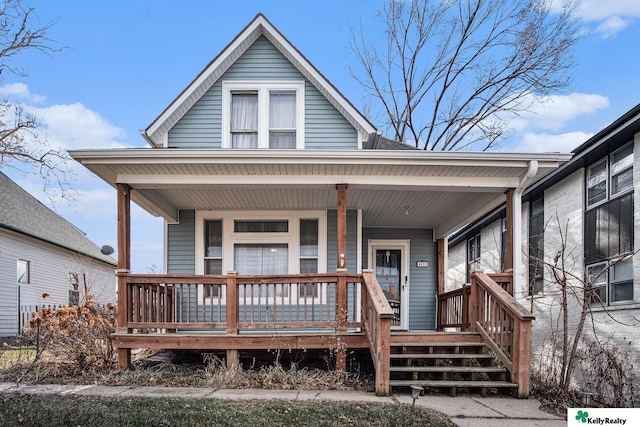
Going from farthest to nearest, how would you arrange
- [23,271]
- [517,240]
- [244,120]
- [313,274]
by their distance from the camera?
1. [23,271]
2. [244,120]
3. [517,240]
4. [313,274]

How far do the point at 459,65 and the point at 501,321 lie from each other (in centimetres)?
1544

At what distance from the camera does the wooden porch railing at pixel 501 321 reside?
5.38 m

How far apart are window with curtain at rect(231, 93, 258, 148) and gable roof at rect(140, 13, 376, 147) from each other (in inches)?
24.1

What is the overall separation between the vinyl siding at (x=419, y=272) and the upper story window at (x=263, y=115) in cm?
295

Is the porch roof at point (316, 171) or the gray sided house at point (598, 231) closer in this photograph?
the porch roof at point (316, 171)

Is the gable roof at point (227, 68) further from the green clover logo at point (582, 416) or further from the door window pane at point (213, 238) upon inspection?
the green clover logo at point (582, 416)

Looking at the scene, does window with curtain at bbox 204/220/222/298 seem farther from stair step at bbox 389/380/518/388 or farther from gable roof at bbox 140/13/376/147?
stair step at bbox 389/380/518/388

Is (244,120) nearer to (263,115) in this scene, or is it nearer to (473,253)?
(263,115)

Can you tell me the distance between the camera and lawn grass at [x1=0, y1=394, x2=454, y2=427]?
13.4 feet

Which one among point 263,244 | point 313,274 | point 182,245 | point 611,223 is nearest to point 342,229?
point 313,274

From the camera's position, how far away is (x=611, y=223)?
9.13 m

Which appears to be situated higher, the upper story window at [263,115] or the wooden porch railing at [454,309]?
the upper story window at [263,115]

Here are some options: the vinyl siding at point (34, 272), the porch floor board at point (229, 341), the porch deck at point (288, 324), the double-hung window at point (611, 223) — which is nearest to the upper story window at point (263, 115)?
the porch deck at point (288, 324)

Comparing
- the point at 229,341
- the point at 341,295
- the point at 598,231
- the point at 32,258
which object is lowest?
the point at 229,341
